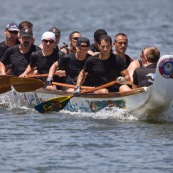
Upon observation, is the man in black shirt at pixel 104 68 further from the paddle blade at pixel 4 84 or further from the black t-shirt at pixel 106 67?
the paddle blade at pixel 4 84

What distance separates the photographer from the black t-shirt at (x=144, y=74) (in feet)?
52.9

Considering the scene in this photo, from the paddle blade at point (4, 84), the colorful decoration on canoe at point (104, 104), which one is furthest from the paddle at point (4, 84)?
the colorful decoration on canoe at point (104, 104)

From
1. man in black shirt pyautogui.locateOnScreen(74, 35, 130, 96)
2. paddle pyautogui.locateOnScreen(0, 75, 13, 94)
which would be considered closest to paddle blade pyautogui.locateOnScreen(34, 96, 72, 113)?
man in black shirt pyautogui.locateOnScreen(74, 35, 130, 96)

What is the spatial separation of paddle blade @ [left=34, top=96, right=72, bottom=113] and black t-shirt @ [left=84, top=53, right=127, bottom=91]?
78cm

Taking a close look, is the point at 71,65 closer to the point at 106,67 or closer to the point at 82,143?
the point at 106,67

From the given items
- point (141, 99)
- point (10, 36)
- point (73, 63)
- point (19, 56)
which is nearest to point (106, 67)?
point (73, 63)

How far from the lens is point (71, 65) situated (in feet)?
59.5

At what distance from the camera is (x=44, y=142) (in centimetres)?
1488

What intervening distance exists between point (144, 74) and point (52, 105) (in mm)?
2376

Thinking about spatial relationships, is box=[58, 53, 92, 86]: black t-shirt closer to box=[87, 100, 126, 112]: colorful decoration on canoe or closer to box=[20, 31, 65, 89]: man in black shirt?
box=[20, 31, 65, 89]: man in black shirt

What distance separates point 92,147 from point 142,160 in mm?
1117

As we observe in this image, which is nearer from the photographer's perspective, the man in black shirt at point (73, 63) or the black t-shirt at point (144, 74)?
the black t-shirt at point (144, 74)

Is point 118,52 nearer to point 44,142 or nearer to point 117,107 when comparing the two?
point 117,107

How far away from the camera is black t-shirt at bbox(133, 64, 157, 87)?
16.1 m
